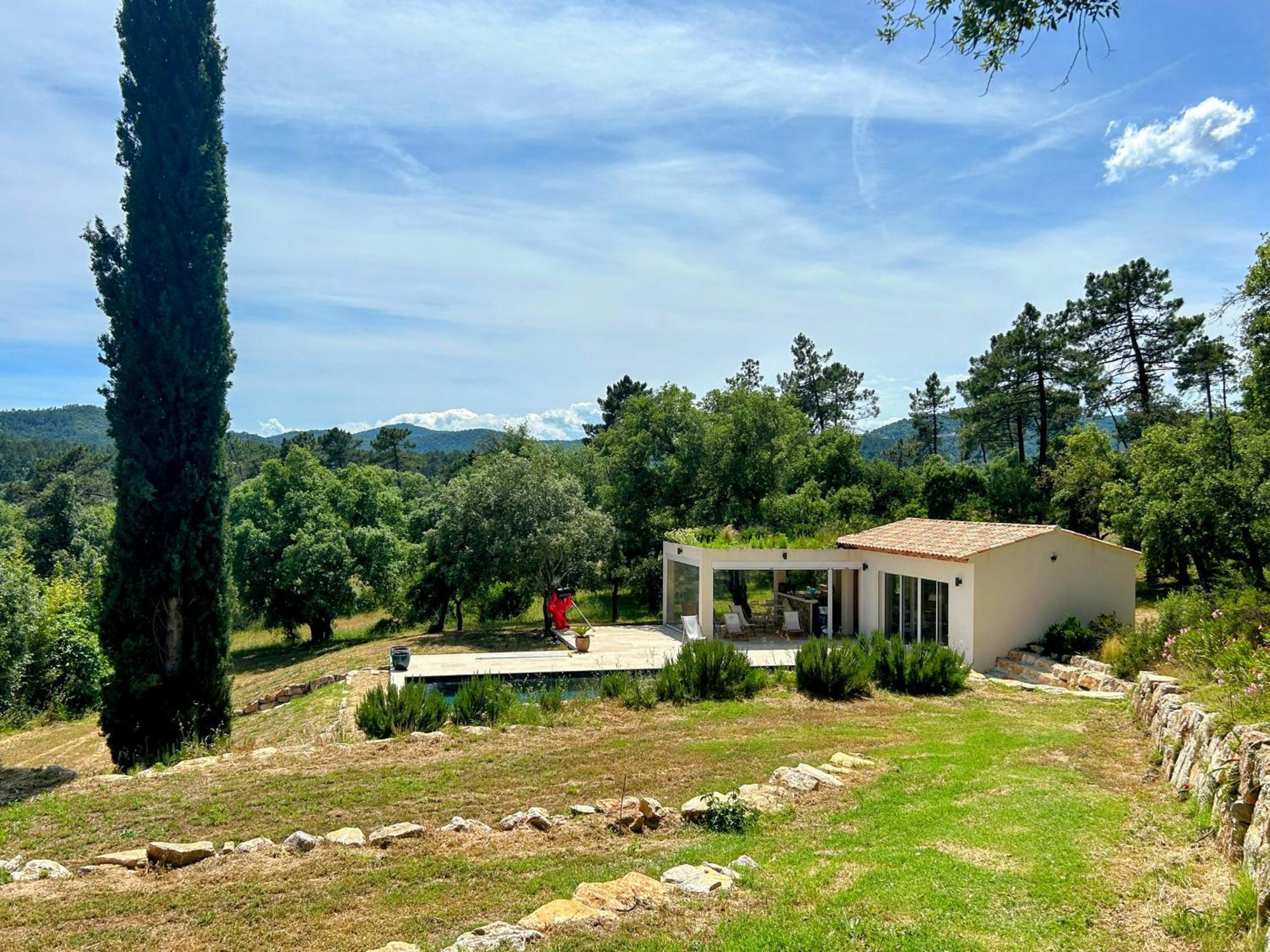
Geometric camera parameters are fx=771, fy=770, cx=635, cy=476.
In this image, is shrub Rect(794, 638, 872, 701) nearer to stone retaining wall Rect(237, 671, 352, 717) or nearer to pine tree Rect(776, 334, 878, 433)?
stone retaining wall Rect(237, 671, 352, 717)

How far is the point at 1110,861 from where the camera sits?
5387mm

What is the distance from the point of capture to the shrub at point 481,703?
11.2 meters

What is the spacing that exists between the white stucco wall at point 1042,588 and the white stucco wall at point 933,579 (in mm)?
167

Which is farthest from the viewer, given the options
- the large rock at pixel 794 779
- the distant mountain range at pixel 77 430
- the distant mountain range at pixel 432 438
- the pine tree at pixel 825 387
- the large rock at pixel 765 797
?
the distant mountain range at pixel 432 438

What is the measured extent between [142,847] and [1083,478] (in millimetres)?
30496

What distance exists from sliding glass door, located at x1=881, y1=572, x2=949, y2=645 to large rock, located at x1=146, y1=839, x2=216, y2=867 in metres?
14.6

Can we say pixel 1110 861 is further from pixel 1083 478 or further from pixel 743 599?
pixel 1083 478

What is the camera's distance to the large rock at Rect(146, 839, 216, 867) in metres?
5.73

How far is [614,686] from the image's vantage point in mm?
12828

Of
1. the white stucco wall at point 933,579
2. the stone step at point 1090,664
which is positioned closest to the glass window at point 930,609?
the white stucco wall at point 933,579

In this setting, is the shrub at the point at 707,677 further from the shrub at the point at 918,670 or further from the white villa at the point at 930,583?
the white villa at the point at 930,583

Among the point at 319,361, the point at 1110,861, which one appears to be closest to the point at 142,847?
the point at 1110,861

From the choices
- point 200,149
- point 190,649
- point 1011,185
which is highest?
point 1011,185

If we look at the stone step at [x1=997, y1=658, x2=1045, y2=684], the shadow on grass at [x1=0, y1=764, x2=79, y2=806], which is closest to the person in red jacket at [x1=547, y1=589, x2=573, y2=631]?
the stone step at [x1=997, y1=658, x2=1045, y2=684]
